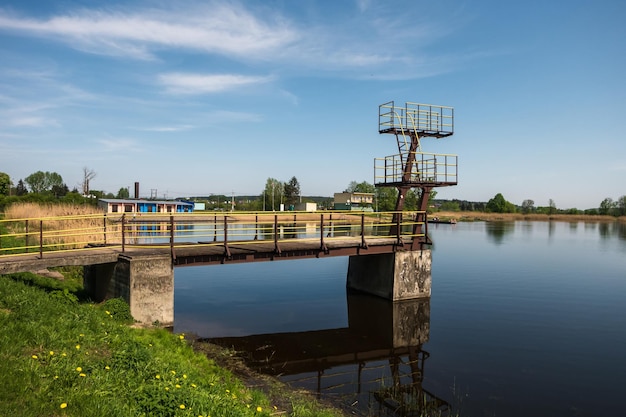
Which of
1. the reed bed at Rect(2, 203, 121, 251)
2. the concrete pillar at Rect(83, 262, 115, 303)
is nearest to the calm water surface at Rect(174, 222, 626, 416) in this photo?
the concrete pillar at Rect(83, 262, 115, 303)

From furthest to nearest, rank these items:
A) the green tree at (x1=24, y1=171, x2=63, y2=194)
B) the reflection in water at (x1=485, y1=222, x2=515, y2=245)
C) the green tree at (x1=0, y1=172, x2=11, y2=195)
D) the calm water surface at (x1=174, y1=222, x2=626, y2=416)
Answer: the green tree at (x1=24, y1=171, x2=63, y2=194) → the green tree at (x1=0, y1=172, x2=11, y2=195) → the reflection in water at (x1=485, y1=222, x2=515, y2=245) → the calm water surface at (x1=174, y1=222, x2=626, y2=416)

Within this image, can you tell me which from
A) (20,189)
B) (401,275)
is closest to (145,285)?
(401,275)

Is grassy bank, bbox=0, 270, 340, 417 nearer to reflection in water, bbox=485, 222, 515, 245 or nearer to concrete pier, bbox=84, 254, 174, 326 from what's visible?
concrete pier, bbox=84, 254, 174, 326

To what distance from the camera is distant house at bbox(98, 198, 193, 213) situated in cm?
5581

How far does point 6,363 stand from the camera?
21.2 feet

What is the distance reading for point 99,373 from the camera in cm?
711

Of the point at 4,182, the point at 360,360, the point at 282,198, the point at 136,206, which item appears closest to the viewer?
the point at 360,360

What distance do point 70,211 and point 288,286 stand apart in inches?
626

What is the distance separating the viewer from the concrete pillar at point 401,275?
62.5 ft

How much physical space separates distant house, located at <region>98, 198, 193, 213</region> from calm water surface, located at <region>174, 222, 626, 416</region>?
113 ft

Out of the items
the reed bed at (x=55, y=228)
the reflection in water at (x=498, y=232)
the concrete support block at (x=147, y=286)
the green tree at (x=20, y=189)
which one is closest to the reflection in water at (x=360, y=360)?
the concrete support block at (x=147, y=286)

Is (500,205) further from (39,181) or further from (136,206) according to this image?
(39,181)

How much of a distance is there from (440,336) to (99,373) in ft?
38.0

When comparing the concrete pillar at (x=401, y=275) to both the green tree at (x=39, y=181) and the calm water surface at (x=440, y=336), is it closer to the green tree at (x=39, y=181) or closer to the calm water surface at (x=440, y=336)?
the calm water surface at (x=440, y=336)
